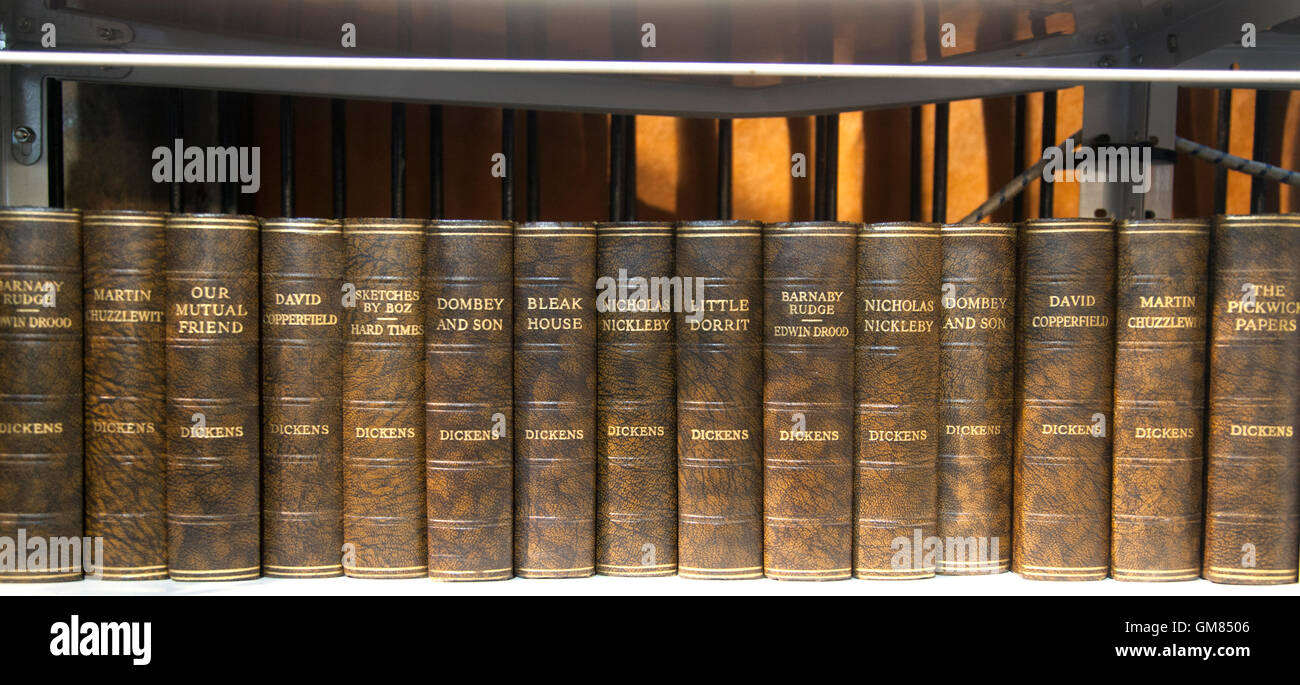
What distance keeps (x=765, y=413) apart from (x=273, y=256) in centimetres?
51

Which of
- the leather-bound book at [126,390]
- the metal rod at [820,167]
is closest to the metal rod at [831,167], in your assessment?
the metal rod at [820,167]

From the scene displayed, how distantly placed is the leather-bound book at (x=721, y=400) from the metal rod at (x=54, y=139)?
29.7 inches

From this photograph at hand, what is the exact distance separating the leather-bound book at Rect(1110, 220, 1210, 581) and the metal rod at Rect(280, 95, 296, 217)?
111 cm

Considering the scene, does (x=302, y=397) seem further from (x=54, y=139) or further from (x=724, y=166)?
(x=724, y=166)

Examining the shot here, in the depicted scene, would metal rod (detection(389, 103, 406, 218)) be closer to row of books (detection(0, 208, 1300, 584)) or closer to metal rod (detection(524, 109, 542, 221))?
metal rod (detection(524, 109, 542, 221))

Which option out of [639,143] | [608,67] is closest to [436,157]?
[639,143]

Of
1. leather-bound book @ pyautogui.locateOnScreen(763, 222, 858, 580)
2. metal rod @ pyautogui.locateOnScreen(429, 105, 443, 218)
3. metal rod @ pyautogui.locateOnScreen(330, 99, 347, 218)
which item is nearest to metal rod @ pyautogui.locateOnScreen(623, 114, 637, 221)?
metal rod @ pyautogui.locateOnScreen(429, 105, 443, 218)

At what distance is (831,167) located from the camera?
140 centimetres

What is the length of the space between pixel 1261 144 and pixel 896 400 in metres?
0.90

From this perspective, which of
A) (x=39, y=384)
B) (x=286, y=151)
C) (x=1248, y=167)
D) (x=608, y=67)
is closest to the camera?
(x=608, y=67)

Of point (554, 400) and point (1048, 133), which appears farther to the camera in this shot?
point (1048, 133)

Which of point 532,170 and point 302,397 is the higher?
point 532,170

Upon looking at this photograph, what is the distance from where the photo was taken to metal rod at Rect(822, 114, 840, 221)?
1.40 m

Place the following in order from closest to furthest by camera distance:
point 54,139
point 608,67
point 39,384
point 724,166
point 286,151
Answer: point 608,67
point 39,384
point 54,139
point 286,151
point 724,166
